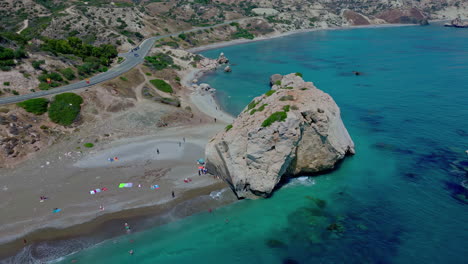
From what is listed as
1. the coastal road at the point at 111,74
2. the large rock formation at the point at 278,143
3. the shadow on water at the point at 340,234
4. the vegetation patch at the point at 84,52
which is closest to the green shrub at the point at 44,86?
the coastal road at the point at 111,74

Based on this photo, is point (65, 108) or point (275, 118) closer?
point (275, 118)

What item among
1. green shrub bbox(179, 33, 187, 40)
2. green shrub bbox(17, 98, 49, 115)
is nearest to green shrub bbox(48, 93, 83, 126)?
green shrub bbox(17, 98, 49, 115)

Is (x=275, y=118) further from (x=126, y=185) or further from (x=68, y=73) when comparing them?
(x=68, y=73)

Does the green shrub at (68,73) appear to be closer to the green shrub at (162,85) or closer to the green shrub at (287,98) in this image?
the green shrub at (162,85)

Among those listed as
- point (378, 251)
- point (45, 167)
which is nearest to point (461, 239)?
point (378, 251)

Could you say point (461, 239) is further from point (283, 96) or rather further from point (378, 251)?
point (283, 96)

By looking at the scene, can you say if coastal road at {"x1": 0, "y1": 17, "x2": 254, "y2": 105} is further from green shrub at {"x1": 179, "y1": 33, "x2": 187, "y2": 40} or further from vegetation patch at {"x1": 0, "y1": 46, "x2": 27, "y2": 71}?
green shrub at {"x1": 179, "y1": 33, "x2": 187, "y2": 40}

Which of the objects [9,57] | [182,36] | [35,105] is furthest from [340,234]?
[182,36]
